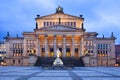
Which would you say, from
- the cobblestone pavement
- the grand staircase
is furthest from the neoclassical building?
the cobblestone pavement

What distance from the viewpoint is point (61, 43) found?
122188 mm

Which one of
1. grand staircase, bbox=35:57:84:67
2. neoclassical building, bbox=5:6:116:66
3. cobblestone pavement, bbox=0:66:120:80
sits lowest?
cobblestone pavement, bbox=0:66:120:80

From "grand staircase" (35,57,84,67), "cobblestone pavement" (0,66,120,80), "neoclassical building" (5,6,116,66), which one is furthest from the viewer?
"neoclassical building" (5,6,116,66)

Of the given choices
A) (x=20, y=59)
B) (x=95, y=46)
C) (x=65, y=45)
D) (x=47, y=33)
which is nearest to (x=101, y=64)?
(x=95, y=46)

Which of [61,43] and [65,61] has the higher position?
[61,43]

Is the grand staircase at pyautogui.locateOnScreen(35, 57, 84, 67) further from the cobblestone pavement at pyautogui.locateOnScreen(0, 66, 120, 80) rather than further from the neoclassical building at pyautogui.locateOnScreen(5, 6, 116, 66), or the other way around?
the cobblestone pavement at pyautogui.locateOnScreen(0, 66, 120, 80)

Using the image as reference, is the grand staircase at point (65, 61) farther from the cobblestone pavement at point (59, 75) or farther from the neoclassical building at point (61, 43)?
the cobblestone pavement at point (59, 75)

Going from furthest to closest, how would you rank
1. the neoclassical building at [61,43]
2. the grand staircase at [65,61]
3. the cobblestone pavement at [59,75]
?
the neoclassical building at [61,43] < the grand staircase at [65,61] < the cobblestone pavement at [59,75]

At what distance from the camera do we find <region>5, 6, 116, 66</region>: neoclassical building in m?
117

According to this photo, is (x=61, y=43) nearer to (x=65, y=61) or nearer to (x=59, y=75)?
(x=65, y=61)

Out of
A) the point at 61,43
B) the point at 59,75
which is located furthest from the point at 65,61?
the point at 59,75

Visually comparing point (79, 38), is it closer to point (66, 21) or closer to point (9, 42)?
point (66, 21)

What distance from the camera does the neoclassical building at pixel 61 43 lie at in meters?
117

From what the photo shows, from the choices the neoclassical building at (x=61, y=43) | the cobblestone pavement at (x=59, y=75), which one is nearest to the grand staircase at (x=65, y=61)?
the neoclassical building at (x=61, y=43)
